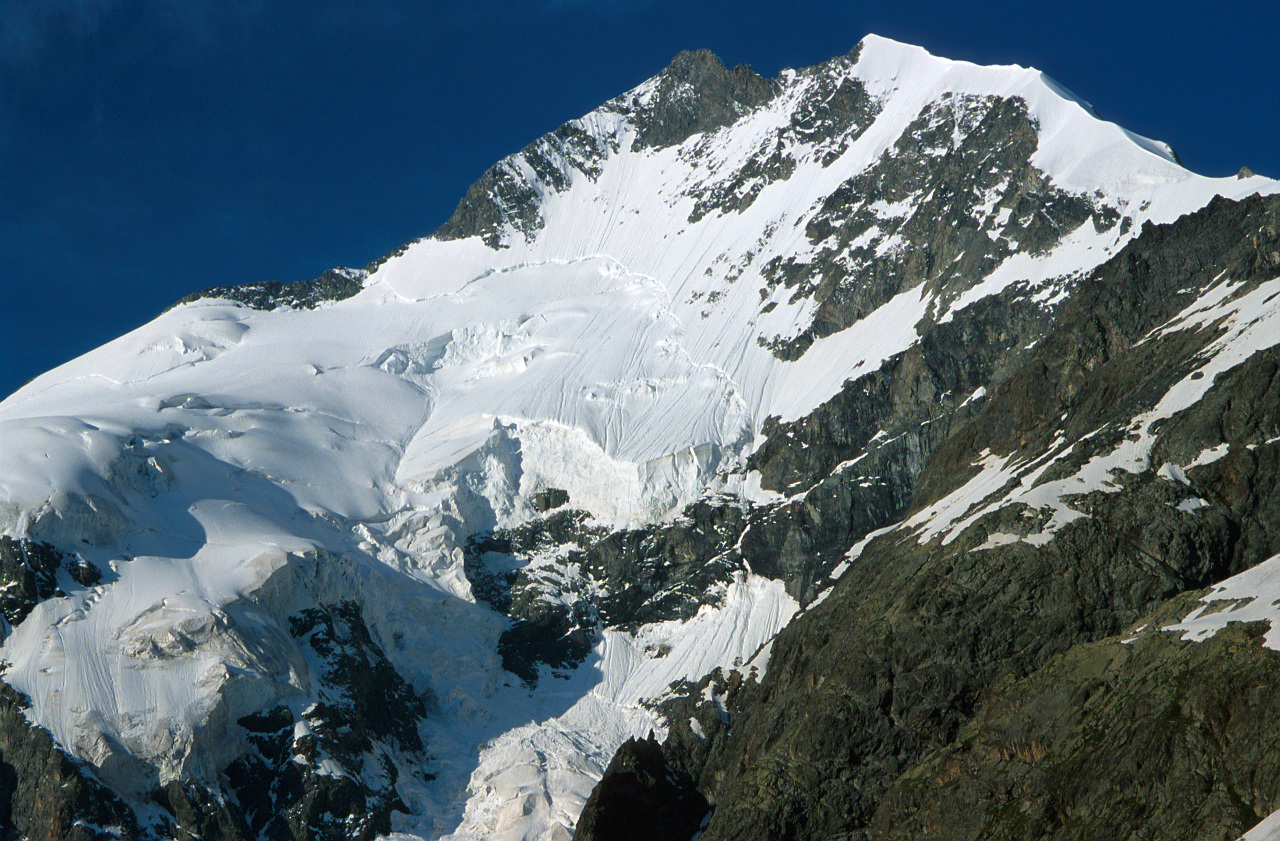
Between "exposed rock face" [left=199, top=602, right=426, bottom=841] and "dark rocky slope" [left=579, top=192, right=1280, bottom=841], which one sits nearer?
"dark rocky slope" [left=579, top=192, right=1280, bottom=841]

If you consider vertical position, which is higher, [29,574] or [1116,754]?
[29,574]

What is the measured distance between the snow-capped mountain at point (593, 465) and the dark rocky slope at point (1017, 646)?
62 cm

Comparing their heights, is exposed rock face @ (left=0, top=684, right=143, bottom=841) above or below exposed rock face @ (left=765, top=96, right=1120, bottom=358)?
below

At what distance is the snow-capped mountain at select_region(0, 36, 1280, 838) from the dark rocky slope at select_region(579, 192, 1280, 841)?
624mm

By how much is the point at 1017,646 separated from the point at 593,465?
72.4 meters

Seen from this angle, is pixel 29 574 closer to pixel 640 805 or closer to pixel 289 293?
Answer: pixel 640 805

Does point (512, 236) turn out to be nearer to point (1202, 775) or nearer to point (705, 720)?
point (705, 720)

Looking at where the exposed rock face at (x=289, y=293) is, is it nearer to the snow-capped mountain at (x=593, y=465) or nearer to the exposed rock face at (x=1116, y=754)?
the snow-capped mountain at (x=593, y=465)

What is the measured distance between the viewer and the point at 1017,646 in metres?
59.8

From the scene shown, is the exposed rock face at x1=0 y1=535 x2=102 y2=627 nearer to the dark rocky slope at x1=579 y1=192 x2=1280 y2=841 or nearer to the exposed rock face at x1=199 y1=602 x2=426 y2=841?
the exposed rock face at x1=199 y1=602 x2=426 y2=841

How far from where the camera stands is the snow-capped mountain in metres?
87.2

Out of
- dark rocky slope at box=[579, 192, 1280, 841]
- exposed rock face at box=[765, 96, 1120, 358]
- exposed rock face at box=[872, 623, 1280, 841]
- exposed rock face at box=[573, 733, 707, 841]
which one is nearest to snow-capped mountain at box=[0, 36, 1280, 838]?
exposed rock face at box=[765, 96, 1120, 358]

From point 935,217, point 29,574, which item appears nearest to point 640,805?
point 29,574

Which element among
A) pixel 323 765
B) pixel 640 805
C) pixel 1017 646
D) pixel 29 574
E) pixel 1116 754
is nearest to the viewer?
pixel 1116 754
